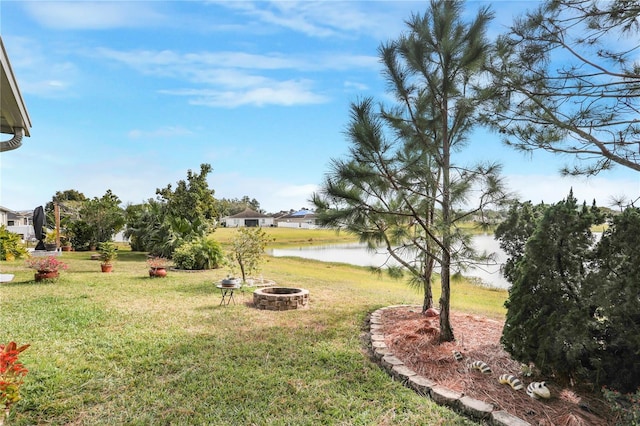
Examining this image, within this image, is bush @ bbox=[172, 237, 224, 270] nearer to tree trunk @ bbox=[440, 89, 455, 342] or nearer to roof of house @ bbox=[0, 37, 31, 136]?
roof of house @ bbox=[0, 37, 31, 136]

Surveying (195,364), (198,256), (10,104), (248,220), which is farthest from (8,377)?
(248,220)

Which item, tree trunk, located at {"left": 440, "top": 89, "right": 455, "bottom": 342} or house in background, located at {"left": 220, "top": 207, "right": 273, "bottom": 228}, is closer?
tree trunk, located at {"left": 440, "top": 89, "right": 455, "bottom": 342}

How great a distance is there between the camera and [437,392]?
133 inches

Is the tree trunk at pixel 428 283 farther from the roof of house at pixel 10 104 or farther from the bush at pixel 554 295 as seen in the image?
the roof of house at pixel 10 104

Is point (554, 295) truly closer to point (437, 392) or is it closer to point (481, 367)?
point (481, 367)

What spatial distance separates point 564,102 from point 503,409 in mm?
3119

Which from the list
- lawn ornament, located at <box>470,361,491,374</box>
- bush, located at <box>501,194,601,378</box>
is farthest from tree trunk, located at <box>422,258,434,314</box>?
bush, located at <box>501,194,601,378</box>

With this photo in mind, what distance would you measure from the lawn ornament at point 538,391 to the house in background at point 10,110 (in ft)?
16.6

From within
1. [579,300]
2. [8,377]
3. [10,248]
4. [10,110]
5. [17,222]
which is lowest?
[8,377]

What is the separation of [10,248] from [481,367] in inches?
618

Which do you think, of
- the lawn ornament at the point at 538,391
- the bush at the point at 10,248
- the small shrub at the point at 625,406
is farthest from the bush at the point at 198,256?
the small shrub at the point at 625,406

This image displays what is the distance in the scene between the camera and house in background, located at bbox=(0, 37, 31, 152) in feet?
8.65

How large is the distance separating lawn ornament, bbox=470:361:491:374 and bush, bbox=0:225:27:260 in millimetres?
15407

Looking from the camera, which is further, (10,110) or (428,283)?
(428,283)
